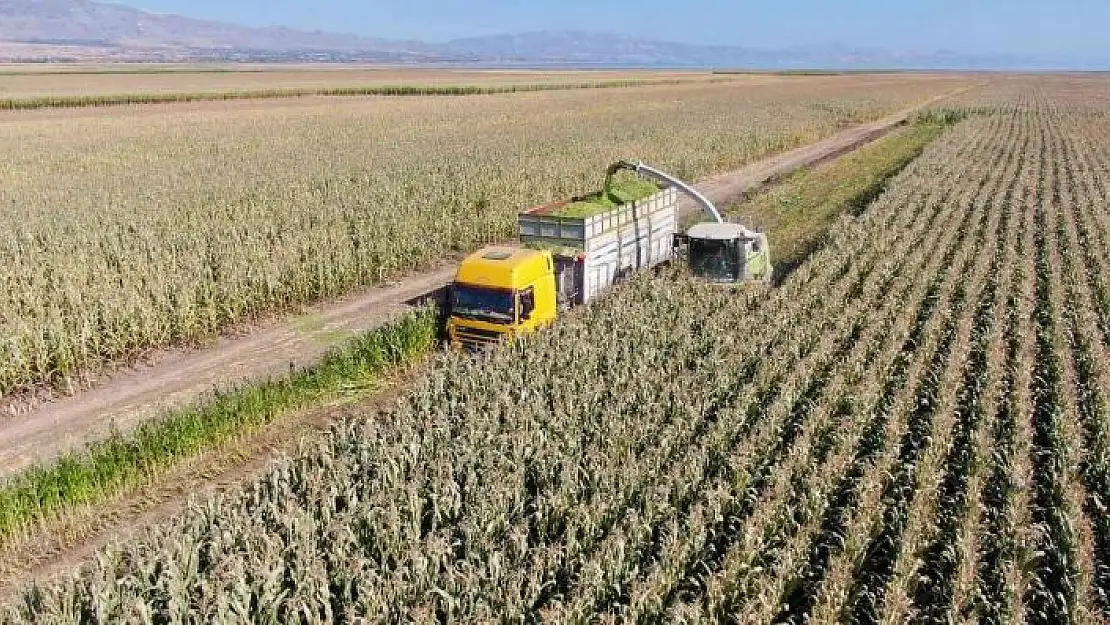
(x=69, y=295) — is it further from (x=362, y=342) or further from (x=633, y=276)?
(x=633, y=276)

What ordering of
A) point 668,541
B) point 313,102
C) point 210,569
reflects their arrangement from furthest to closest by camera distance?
point 313,102 → point 668,541 → point 210,569

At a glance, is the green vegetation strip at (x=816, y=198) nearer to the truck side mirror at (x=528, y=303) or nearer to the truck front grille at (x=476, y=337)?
the truck side mirror at (x=528, y=303)

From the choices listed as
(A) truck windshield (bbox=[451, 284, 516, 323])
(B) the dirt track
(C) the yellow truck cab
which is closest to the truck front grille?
(C) the yellow truck cab

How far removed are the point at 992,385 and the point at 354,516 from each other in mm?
9501

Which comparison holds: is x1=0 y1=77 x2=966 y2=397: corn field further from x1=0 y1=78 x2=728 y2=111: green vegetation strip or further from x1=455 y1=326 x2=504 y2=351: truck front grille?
x1=0 y1=78 x2=728 y2=111: green vegetation strip

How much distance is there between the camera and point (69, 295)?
558 inches

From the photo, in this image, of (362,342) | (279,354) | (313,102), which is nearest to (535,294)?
(362,342)

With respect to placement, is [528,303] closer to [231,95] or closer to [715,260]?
[715,260]

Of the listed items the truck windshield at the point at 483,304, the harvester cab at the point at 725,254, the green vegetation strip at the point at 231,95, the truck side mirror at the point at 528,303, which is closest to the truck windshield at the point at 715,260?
the harvester cab at the point at 725,254

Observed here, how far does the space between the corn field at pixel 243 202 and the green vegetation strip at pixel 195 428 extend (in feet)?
10.7

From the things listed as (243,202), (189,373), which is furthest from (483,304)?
(243,202)

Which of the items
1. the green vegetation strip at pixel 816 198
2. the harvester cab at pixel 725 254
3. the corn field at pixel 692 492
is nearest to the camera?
the corn field at pixel 692 492

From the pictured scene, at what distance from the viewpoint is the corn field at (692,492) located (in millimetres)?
6820

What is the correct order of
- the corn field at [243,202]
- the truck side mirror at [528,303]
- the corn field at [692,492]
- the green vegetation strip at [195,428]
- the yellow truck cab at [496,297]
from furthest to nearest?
the corn field at [243,202] < the truck side mirror at [528,303] < the yellow truck cab at [496,297] < the green vegetation strip at [195,428] < the corn field at [692,492]
